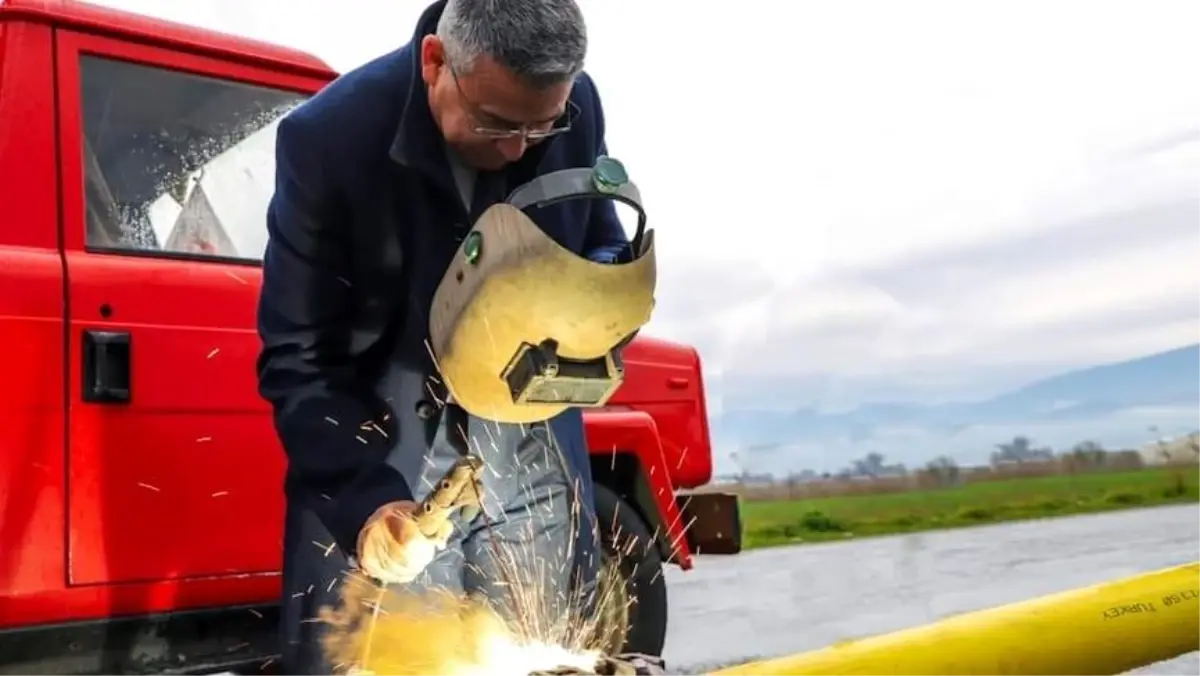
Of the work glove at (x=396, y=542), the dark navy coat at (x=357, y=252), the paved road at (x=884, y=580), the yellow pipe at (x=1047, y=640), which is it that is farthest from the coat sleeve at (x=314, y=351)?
the paved road at (x=884, y=580)

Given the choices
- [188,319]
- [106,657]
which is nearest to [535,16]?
[188,319]

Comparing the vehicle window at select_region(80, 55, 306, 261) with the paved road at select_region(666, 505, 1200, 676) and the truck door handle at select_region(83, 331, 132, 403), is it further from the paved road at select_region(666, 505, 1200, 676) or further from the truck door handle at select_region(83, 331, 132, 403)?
the paved road at select_region(666, 505, 1200, 676)

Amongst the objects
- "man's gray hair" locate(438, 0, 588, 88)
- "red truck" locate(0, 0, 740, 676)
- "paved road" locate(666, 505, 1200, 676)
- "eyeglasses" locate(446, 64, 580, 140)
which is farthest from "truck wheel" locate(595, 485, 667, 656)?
"man's gray hair" locate(438, 0, 588, 88)

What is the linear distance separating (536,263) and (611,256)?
34 centimetres

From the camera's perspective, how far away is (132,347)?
304 centimetres

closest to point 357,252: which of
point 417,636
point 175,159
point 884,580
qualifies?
point 417,636

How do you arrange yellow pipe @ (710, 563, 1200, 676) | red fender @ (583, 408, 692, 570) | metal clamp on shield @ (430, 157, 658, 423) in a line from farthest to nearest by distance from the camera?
1. red fender @ (583, 408, 692, 570)
2. yellow pipe @ (710, 563, 1200, 676)
3. metal clamp on shield @ (430, 157, 658, 423)

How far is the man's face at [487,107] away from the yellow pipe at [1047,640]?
3.20 ft

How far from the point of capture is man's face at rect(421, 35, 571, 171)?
6.51ft

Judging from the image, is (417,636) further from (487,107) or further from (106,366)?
(106,366)

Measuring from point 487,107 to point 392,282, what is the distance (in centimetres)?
44

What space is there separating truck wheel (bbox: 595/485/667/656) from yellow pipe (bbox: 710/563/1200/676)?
1319 millimetres

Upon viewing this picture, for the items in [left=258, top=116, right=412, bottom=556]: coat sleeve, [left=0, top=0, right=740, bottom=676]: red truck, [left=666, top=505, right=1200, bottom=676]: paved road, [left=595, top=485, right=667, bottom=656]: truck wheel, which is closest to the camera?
[left=258, top=116, right=412, bottom=556]: coat sleeve

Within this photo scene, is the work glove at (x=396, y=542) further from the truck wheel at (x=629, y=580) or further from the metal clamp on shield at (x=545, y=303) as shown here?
the truck wheel at (x=629, y=580)
